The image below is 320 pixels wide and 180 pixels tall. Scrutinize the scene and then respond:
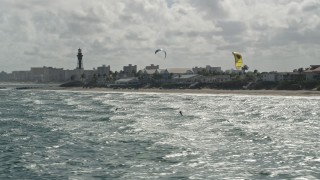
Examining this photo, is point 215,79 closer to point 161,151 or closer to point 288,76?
point 288,76

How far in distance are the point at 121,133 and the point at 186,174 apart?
1678 centimetres

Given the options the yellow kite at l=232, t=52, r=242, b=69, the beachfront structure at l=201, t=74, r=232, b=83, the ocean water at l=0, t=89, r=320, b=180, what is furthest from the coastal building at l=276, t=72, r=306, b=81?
the ocean water at l=0, t=89, r=320, b=180

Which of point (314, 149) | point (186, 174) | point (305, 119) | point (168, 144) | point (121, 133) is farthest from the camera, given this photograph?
point (305, 119)

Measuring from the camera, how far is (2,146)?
33.3 metres

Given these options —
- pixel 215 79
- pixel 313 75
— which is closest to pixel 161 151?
pixel 313 75

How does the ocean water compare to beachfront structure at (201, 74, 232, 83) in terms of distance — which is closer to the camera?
the ocean water

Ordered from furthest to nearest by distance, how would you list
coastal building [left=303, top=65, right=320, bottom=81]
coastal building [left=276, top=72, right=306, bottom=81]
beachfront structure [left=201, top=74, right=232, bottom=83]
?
beachfront structure [left=201, top=74, right=232, bottom=83], coastal building [left=276, top=72, right=306, bottom=81], coastal building [left=303, top=65, right=320, bottom=81]

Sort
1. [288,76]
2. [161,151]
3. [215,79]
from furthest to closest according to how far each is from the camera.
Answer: [215,79] → [288,76] → [161,151]

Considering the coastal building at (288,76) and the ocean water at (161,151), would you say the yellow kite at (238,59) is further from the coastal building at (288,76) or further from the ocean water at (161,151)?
the coastal building at (288,76)

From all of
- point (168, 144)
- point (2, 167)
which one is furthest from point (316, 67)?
point (2, 167)

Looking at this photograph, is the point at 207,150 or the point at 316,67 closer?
the point at 207,150

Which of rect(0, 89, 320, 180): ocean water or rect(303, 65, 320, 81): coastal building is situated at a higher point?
rect(303, 65, 320, 81): coastal building

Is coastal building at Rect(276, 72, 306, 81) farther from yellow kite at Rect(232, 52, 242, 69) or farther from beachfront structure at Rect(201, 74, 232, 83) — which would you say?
yellow kite at Rect(232, 52, 242, 69)

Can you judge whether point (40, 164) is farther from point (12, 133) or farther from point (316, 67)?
point (316, 67)
